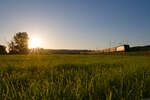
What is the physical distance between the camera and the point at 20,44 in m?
49.0

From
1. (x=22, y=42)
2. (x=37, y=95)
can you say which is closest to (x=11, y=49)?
(x=22, y=42)

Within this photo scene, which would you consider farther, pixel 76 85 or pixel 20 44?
pixel 20 44

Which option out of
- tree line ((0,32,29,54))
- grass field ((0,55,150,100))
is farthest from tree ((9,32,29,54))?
grass field ((0,55,150,100))

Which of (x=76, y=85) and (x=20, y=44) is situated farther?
(x=20, y=44)

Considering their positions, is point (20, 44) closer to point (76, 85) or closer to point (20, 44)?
point (20, 44)

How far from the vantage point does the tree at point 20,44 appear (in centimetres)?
4725

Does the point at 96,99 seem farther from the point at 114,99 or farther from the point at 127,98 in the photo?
the point at 127,98

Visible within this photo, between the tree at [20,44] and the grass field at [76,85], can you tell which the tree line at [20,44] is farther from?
the grass field at [76,85]

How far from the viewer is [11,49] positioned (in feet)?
155

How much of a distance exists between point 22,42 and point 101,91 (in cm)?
5453

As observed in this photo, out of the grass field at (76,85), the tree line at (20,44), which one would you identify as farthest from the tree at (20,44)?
the grass field at (76,85)

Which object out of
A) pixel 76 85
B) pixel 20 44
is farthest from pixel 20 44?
pixel 76 85

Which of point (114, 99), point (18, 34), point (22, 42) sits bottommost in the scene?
point (114, 99)

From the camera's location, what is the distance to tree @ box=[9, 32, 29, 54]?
47.2m
